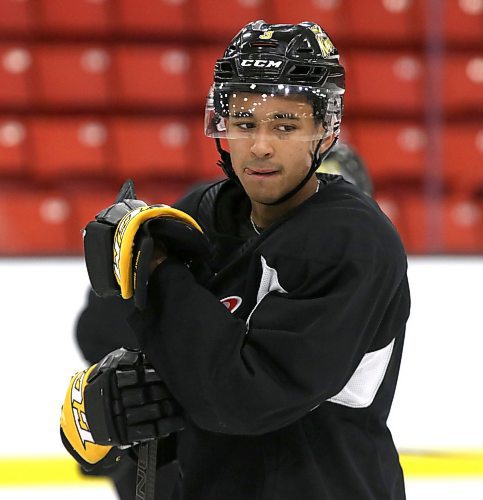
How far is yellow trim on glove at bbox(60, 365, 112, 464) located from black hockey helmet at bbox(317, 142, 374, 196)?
88 cm

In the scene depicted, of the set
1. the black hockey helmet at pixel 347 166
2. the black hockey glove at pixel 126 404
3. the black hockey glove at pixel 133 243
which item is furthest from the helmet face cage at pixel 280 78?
the black hockey helmet at pixel 347 166

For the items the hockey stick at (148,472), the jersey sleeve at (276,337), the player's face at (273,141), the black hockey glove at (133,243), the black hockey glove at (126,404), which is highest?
the player's face at (273,141)

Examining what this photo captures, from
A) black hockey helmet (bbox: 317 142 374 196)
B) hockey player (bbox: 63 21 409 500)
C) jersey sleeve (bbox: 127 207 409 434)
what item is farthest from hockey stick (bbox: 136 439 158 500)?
black hockey helmet (bbox: 317 142 374 196)

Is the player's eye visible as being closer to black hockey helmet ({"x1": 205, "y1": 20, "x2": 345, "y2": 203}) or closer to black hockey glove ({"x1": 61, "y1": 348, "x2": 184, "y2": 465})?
black hockey helmet ({"x1": 205, "y1": 20, "x2": 345, "y2": 203})

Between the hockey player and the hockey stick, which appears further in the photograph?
the hockey stick

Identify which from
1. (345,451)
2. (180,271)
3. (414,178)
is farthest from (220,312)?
(414,178)

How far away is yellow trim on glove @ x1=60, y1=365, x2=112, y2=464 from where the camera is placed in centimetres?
130

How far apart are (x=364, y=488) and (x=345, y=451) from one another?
0.17ft

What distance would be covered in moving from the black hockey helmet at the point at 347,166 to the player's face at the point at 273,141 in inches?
31.1

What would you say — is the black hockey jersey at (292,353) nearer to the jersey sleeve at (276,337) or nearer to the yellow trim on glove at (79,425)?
the jersey sleeve at (276,337)

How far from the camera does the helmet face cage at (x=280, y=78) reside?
1.26 m

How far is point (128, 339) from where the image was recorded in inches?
70.3

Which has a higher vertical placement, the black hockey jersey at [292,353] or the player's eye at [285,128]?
the player's eye at [285,128]

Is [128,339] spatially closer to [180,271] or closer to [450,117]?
[180,271]
